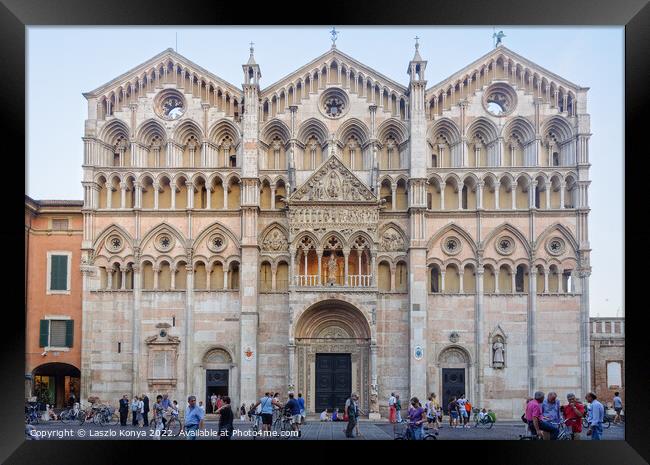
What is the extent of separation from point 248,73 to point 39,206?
1074cm

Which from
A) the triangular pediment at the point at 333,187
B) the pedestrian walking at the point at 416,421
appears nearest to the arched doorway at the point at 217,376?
the triangular pediment at the point at 333,187

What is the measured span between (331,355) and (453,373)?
522 cm

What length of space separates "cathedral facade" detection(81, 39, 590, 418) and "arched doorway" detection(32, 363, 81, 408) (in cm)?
183

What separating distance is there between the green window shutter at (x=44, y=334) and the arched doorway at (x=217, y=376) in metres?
6.77

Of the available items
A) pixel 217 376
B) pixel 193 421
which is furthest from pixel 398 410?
pixel 193 421

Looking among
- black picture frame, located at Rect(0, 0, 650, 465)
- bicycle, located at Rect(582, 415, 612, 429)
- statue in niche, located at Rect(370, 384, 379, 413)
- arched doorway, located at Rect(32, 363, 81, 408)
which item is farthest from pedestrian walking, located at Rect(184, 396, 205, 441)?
arched doorway, located at Rect(32, 363, 81, 408)

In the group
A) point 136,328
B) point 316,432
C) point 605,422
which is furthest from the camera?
point 136,328

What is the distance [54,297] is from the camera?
35031mm

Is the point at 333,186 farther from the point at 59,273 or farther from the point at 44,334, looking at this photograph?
the point at 44,334

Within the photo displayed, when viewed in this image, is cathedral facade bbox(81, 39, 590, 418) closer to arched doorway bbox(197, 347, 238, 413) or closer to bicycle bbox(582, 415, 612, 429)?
arched doorway bbox(197, 347, 238, 413)

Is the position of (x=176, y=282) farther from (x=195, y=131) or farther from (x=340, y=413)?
(x=340, y=413)

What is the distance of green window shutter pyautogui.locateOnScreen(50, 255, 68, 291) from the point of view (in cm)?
3509

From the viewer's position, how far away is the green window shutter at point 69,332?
3478 centimetres
